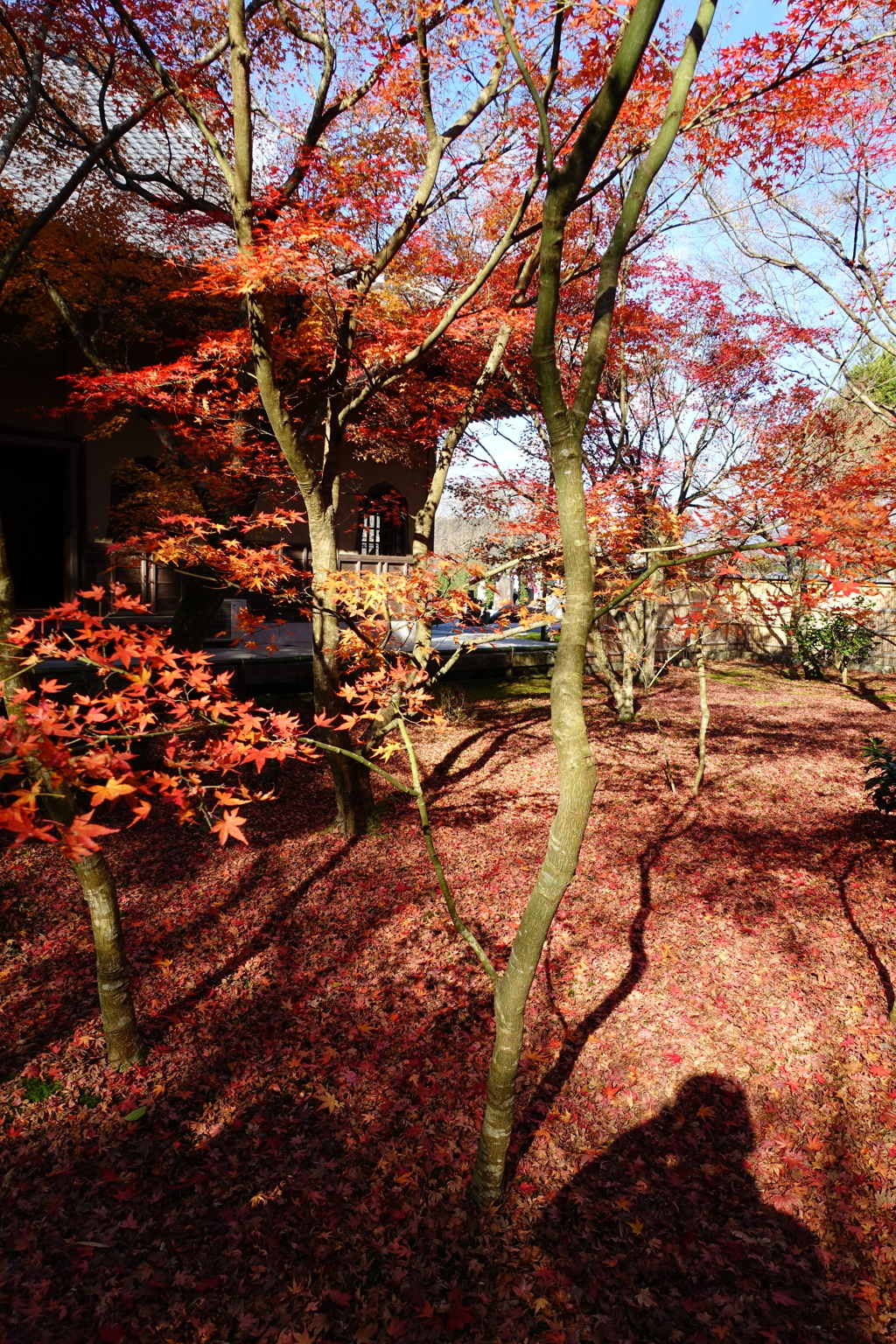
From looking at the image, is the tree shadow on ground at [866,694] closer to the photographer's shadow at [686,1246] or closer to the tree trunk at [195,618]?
the tree trunk at [195,618]

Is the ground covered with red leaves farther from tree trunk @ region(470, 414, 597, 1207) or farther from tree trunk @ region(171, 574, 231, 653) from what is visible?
tree trunk @ region(171, 574, 231, 653)

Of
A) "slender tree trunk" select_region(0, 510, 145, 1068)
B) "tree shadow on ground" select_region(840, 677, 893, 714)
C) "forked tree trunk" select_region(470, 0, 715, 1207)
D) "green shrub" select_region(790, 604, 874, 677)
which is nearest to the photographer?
"forked tree trunk" select_region(470, 0, 715, 1207)

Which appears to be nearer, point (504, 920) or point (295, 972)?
point (295, 972)

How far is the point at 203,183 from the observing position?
8141 millimetres

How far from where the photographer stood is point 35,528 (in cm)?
1273

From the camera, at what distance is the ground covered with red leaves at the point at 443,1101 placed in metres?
3.00

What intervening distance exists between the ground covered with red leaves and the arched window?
9.25 m

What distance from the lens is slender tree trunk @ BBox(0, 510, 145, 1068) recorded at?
3584 mm

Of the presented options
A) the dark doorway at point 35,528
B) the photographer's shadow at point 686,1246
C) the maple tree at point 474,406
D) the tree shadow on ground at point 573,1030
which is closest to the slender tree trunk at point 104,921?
the maple tree at point 474,406

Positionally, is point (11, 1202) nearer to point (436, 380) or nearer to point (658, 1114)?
point (658, 1114)

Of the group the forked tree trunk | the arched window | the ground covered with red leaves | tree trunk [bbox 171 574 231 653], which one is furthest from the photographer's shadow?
the arched window

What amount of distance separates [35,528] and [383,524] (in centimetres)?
672

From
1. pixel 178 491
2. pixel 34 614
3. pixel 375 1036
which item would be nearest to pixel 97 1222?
pixel 375 1036

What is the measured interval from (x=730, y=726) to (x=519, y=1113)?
9.15 meters
